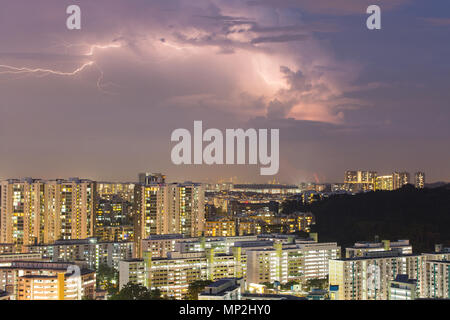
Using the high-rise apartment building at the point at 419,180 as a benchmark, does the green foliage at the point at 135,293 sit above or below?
below

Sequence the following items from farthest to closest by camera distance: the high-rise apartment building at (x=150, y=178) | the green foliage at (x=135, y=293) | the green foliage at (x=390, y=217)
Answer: the high-rise apartment building at (x=150, y=178) < the green foliage at (x=390, y=217) < the green foliage at (x=135, y=293)

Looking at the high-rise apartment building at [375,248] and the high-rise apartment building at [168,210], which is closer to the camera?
the high-rise apartment building at [375,248]

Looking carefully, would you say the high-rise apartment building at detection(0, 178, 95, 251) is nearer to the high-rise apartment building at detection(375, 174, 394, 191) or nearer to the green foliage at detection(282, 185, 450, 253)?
the green foliage at detection(282, 185, 450, 253)

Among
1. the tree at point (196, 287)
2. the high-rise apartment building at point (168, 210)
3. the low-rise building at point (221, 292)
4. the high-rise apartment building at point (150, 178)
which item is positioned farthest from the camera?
the high-rise apartment building at point (150, 178)

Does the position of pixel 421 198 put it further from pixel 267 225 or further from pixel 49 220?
pixel 49 220

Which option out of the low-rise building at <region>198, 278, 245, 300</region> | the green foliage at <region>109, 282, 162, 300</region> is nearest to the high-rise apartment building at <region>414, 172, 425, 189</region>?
the green foliage at <region>109, 282, 162, 300</region>

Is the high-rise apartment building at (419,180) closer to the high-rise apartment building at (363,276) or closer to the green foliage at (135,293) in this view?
the high-rise apartment building at (363,276)

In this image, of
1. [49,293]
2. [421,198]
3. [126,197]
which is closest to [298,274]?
[49,293]

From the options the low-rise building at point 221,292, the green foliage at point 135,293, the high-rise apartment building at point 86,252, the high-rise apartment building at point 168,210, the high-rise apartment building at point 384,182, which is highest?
the high-rise apartment building at point 384,182

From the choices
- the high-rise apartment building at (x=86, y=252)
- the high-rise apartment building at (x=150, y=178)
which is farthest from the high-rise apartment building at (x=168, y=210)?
the high-rise apartment building at (x=86, y=252)
